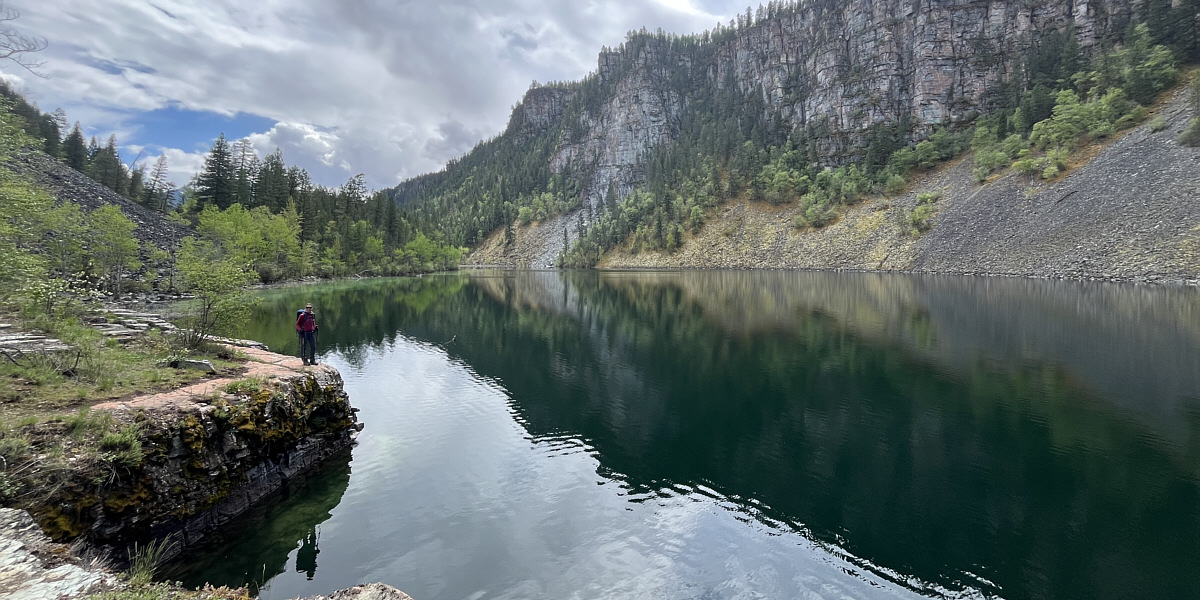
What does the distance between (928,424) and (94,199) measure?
77.5m

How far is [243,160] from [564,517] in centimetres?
11062

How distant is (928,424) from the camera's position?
16.7 meters

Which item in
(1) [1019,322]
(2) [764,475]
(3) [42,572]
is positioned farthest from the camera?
(1) [1019,322]

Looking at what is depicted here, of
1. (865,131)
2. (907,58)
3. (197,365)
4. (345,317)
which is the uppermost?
(907,58)

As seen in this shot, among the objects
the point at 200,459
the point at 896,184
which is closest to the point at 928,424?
the point at 200,459

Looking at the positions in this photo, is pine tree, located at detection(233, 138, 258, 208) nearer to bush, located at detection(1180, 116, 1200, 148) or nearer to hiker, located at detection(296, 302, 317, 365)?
hiker, located at detection(296, 302, 317, 365)

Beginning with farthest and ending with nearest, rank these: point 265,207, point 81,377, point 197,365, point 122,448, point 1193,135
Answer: point 265,207, point 1193,135, point 197,365, point 81,377, point 122,448

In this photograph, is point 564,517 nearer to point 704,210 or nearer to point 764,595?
point 764,595

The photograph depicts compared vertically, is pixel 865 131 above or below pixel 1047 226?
above

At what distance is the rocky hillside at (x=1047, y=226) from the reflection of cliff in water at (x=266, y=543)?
232ft

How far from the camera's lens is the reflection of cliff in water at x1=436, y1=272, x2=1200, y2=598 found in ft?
33.2

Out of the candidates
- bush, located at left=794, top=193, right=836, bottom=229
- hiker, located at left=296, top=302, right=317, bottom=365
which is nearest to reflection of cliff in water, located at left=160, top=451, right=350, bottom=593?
hiker, located at left=296, top=302, right=317, bottom=365

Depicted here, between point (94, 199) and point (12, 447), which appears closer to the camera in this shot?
point (12, 447)

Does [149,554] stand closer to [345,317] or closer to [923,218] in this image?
[345,317]
